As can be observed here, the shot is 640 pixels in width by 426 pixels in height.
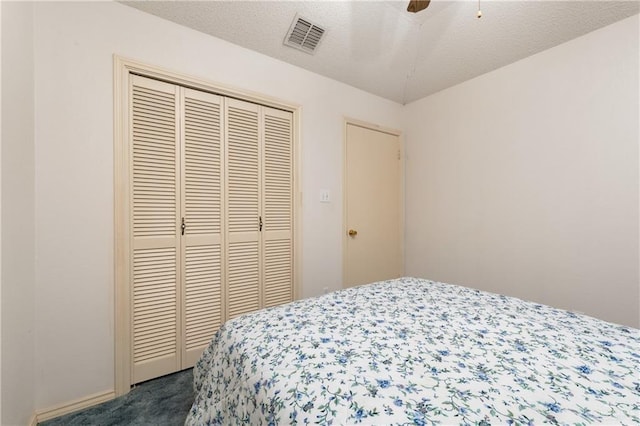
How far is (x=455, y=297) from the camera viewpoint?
61.5 inches

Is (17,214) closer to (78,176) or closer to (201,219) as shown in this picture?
(78,176)

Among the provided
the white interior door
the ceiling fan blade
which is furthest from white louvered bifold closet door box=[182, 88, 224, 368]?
the ceiling fan blade

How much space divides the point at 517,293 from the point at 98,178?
3.28 m

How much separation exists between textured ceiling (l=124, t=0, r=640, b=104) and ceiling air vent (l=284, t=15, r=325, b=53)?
0.04 metres

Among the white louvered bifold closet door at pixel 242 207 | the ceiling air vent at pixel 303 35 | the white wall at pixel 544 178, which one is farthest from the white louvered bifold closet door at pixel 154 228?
the white wall at pixel 544 178

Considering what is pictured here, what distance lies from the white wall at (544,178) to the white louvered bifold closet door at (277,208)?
63.6 inches

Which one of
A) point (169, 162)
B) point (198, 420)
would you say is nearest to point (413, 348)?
point (198, 420)

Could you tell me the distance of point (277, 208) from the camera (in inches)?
94.5

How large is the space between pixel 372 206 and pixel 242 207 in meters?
1.47

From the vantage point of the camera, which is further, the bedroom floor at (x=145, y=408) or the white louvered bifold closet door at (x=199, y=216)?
the white louvered bifold closet door at (x=199, y=216)

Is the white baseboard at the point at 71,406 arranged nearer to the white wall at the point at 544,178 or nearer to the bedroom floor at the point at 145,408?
the bedroom floor at the point at 145,408

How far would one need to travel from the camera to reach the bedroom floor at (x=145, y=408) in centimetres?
149

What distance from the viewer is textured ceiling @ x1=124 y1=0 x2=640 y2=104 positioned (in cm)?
181

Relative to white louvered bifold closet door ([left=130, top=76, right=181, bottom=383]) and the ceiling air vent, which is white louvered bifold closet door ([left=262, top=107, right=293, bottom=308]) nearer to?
the ceiling air vent
